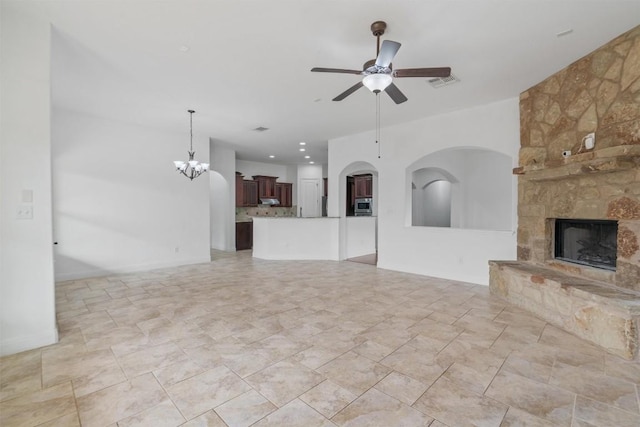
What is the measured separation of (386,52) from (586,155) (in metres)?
2.61

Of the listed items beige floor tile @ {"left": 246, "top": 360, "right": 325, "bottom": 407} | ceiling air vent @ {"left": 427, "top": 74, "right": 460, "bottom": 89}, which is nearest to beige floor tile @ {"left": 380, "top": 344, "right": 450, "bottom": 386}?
beige floor tile @ {"left": 246, "top": 360, "right": 325, "bottom": 407}

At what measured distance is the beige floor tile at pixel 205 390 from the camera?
193cm

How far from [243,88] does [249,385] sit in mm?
3687

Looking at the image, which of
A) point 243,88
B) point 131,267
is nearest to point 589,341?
point 243,88

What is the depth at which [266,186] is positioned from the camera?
10.2m

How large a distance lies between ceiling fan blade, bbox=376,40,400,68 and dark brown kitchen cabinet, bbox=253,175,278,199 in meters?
8.03

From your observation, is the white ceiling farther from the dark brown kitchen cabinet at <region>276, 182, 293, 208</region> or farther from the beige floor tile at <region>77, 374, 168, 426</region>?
the dark brown kitchen cabinet at <region>276, 182, 293, 208</region>

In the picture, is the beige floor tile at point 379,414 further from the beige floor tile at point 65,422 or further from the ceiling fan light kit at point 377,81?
the ceiling fan light kit at point 377,81

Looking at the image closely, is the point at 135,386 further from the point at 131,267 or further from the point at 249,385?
the point at 131,267

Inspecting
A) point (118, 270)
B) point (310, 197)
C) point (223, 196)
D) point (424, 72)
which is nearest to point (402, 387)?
point (424, 72)

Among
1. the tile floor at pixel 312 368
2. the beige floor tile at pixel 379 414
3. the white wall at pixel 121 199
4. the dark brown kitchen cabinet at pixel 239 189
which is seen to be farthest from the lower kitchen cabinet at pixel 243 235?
the beige floor tile at pixel 379 414

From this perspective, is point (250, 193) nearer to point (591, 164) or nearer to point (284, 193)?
point (284, 193)

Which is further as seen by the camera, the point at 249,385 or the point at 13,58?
the point at 13,58

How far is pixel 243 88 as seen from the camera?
13.7 ft
